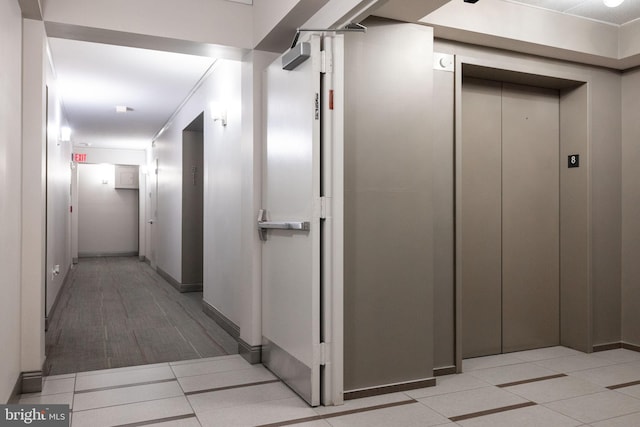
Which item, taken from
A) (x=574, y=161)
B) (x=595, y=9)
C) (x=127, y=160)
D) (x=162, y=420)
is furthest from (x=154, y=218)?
(x=595, y=9)

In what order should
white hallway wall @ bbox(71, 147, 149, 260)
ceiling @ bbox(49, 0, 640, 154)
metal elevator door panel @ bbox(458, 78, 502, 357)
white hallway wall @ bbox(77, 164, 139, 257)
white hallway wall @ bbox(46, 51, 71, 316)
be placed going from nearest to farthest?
ceiling @ bbox(49, 0, 640, 154) → metal elevator door panel @ bbox(458, 78, 502, 357) → white hallway wall @ bbox(46, 51, 71, 316) → white hallway wall @ bbox(71, 147, 149, 260) → white hallway wall @ bbox(77, 164, 139, 257)

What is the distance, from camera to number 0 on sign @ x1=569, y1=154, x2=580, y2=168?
4.27 meters

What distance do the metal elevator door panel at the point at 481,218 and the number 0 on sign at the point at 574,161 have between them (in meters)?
0.72

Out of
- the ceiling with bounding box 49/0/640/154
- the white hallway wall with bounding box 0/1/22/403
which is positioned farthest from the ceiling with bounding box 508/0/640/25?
the white hallway wall with bounding box 0/1/22/403

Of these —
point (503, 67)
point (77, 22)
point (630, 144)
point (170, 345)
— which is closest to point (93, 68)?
point (77, 22)

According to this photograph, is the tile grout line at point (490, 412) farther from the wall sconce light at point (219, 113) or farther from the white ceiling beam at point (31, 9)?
the wall sconce light at point (219, 113)

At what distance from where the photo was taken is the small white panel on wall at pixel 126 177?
13742 millimetres

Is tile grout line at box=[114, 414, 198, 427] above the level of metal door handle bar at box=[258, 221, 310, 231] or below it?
below

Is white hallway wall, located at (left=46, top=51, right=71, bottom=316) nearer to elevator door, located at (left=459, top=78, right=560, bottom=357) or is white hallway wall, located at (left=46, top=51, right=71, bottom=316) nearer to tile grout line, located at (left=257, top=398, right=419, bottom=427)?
tile grout line, located at (left=257, top=398, right=419, bottom=427)

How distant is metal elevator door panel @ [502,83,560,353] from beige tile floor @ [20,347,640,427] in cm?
41

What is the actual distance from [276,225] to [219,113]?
226 centimetres

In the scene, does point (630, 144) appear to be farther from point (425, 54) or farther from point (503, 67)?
point (425, 54)

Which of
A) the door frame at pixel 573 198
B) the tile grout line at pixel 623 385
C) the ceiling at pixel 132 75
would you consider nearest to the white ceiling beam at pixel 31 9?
the ceiling at pixel 132 75

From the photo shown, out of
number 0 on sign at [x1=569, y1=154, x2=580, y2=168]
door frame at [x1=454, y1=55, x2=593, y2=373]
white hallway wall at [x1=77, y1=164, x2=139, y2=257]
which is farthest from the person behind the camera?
white hallway wall at [x1=77, y1=164, x2=139, y2=257]
